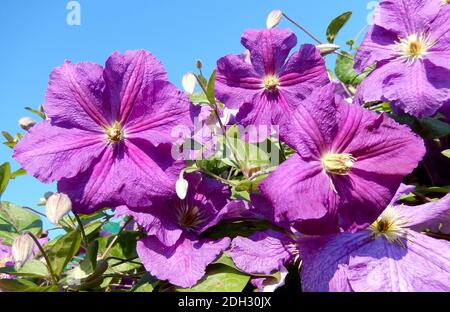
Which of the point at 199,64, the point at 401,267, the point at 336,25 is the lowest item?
the point at 401,267

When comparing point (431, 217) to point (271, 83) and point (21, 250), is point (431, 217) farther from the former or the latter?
point (21, 250)

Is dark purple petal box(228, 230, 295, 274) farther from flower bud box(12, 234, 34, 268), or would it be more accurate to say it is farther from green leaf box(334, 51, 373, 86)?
green leaf box(334, 51, 373, 86)

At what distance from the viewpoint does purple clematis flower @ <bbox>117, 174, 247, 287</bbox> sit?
24.6 inches

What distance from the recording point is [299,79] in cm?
84

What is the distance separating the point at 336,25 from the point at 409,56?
0.23m

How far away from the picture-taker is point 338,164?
614 millimetres

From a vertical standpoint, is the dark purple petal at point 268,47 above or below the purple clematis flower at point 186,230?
above

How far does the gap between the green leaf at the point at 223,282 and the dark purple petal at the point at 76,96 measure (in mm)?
264

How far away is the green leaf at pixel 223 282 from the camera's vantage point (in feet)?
2.02

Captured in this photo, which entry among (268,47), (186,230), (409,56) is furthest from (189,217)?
(409,56)

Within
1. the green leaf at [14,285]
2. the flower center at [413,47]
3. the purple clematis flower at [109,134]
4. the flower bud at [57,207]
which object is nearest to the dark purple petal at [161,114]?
the purple clematis flower at [109,134]

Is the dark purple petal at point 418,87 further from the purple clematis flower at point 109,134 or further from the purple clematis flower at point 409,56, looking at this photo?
the purple clematis flower at point 109,134

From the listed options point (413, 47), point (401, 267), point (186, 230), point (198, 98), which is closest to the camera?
point (401, 267)
